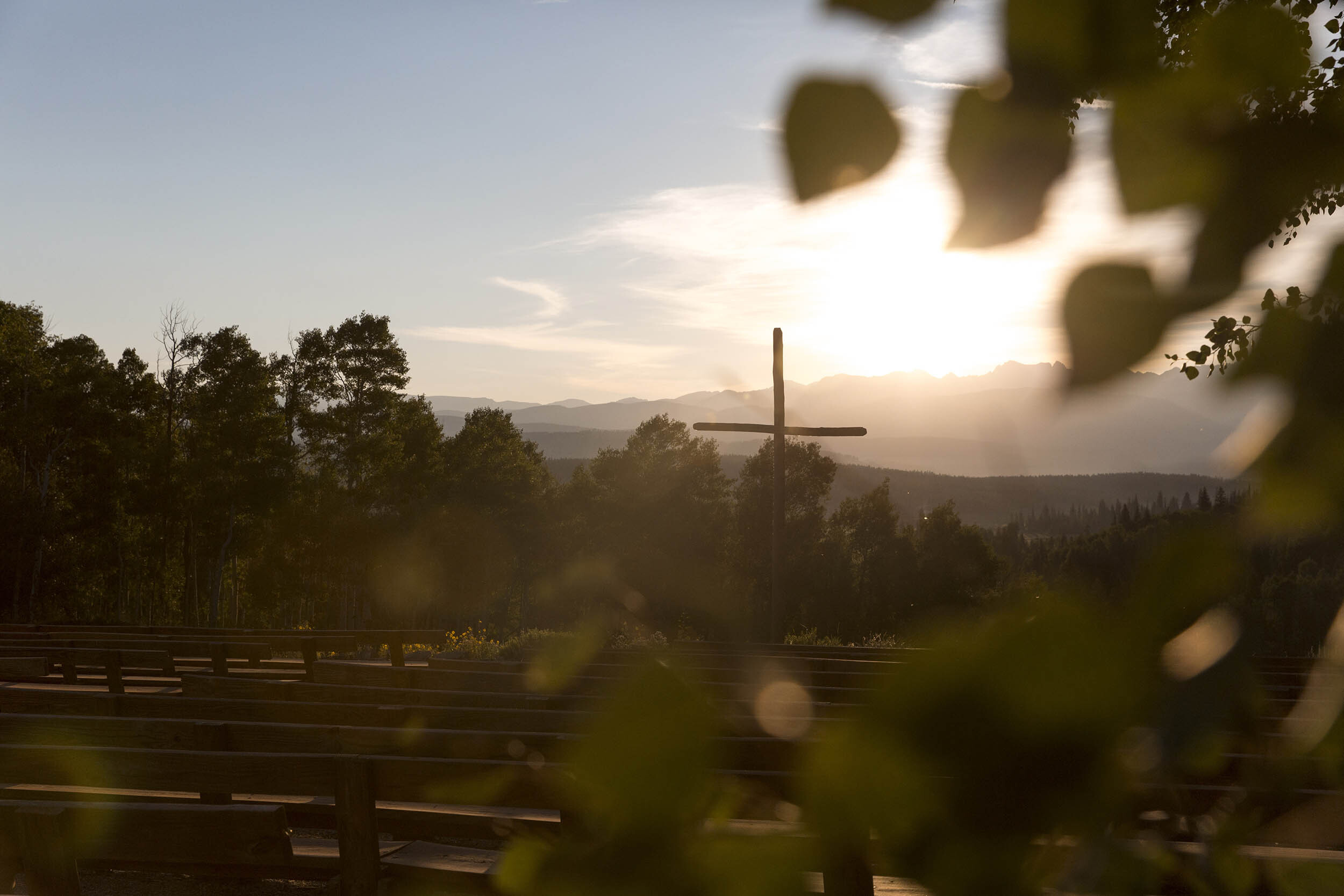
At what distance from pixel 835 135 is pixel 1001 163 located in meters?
0.08

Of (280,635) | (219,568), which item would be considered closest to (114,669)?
(280,635)

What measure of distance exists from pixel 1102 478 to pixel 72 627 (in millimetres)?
111539

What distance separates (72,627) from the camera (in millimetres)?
13609

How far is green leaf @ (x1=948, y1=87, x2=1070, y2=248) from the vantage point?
445 mm

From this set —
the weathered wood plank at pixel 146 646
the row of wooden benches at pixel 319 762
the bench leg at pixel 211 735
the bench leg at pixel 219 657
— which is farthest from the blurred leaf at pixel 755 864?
the bench leg at pixel 219 657

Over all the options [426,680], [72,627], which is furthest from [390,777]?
[72,627]

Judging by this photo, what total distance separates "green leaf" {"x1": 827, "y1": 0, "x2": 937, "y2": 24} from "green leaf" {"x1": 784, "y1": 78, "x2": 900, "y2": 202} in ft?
0.15

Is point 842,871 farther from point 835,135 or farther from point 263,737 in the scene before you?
point 263,737

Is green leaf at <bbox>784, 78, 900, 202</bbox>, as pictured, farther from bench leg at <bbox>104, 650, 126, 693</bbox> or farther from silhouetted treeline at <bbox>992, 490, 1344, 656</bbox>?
bench leg at <bbox>104, 650, 126, 693</bbox>

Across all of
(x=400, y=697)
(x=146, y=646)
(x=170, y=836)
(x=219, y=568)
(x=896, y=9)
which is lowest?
(x=219, y=568)

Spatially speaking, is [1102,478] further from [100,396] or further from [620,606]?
[100,396]

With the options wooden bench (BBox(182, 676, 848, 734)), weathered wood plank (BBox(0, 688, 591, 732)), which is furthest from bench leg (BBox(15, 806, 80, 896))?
wooden bench (BBox(182, 676, 848, 734))

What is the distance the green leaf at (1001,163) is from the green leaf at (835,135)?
0.13 ft

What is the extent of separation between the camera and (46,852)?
2631 mm
